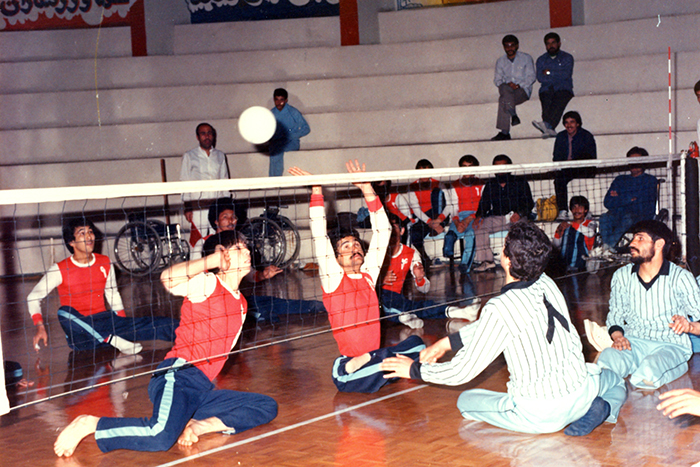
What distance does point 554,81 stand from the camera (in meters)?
11.1

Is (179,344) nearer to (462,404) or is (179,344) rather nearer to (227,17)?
(462,404)

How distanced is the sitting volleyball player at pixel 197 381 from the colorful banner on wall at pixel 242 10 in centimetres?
978

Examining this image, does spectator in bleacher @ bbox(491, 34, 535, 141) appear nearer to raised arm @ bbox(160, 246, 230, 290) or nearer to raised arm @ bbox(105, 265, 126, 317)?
raised arm @ bbox(105, 265, 126, 317)

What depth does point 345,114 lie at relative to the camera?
12.2 metres

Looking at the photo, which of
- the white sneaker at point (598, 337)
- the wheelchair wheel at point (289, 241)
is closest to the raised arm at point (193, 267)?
the white sneaker at point (598, 337)

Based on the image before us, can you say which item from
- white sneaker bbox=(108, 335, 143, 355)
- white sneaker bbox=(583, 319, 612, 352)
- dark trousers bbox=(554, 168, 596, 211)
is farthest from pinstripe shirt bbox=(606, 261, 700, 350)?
dark trousers bbox=(554, 168, 596, 211)

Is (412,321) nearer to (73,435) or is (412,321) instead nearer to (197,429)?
(197,429)

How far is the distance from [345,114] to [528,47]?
10.3ft

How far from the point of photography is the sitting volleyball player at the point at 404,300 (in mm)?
6562

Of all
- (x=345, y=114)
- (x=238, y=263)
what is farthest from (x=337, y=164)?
(x=238, y=263)

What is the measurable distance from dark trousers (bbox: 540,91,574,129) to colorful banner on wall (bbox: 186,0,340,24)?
185 inches

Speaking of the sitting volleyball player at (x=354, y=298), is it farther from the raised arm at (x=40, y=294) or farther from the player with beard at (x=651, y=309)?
the raised arm at (x=40, y=294)

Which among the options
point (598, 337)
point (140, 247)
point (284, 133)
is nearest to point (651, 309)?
point (598, 337)

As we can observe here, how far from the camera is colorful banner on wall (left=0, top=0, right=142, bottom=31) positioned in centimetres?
1265
